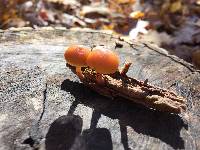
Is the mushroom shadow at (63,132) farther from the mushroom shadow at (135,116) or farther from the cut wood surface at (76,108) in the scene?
the mushroom shadow at (135,116)

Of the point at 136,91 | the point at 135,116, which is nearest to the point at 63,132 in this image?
the point at 135,116

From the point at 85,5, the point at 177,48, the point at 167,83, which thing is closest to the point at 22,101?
the point at 167,83

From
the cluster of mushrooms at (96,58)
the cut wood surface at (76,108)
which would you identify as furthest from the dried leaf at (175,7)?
the cluster of mushrooms at (96,58)

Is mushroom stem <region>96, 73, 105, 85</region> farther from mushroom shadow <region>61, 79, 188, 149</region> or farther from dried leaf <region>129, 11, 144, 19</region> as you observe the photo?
dried leaf <region>129, 11, 144, 19</region>

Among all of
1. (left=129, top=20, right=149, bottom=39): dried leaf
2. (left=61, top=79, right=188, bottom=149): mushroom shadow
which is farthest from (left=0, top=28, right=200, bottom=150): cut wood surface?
(left=129, top=20, right=149, bottom=39): dried leaf

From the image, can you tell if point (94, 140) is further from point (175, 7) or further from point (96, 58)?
point (175, 7)
